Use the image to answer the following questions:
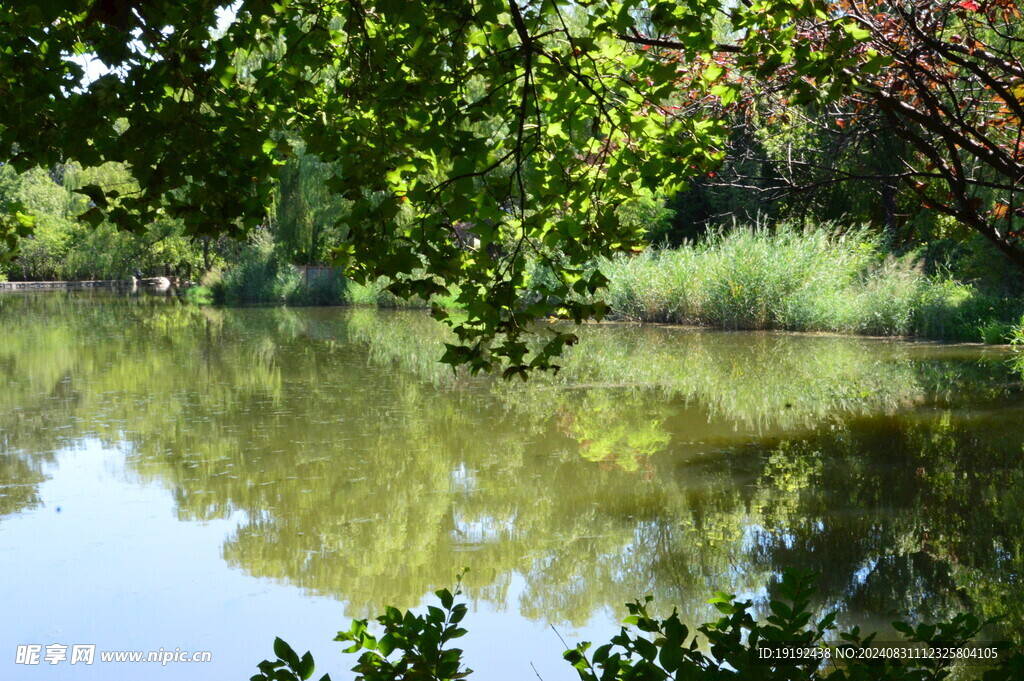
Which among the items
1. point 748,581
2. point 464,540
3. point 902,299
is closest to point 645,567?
point 748,581

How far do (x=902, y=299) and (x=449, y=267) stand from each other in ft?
45.3

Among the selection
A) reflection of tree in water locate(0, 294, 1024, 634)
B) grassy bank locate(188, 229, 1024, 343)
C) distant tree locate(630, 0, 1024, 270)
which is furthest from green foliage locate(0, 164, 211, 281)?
A: distant tree locate(630, 0, 1024, 270)

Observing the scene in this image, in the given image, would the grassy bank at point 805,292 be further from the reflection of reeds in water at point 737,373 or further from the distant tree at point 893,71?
the distant tree at point 893,71

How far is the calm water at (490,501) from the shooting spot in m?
4.11

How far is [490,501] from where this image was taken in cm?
578

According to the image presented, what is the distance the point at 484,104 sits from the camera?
279 centimetres

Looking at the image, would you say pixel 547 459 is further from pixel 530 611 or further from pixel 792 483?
pixel 530 611

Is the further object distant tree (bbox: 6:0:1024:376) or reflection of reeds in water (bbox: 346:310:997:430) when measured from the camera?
reflection of reeds in water (bbox: 346:310:997:430)

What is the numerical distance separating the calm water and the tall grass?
350 cm

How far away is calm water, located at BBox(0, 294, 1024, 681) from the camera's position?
13.5 ft

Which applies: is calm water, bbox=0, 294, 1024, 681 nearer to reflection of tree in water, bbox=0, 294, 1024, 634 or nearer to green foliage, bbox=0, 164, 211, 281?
reflection of tree in water, bbox=0, 294, 1024, 634

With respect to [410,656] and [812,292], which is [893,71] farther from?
[812,292]

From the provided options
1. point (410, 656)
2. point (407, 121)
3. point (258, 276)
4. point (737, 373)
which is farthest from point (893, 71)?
point (258, 276)

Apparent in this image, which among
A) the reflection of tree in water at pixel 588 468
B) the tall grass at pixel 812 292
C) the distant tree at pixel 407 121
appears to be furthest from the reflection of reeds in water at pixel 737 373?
the distant tree at pixel 407 121
